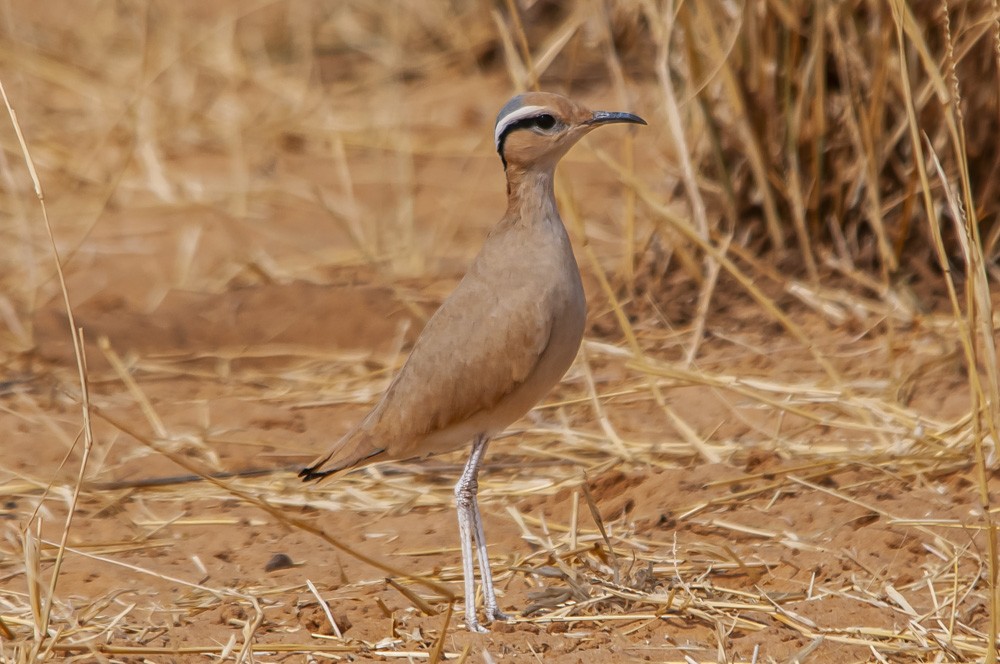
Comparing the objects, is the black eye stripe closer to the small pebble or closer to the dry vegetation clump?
the dry vegetation clump

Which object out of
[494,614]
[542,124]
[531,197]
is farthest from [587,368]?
[494,614]

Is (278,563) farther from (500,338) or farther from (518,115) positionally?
(518,115)

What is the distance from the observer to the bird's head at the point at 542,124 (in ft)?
11.2

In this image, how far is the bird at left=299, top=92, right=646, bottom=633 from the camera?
10.9ft

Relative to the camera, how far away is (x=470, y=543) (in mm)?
3400

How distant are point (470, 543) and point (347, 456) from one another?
399mm

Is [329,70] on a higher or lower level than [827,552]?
higher

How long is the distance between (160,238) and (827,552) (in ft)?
16.0

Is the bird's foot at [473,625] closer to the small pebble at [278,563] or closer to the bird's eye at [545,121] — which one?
the small pebble at [278,563]

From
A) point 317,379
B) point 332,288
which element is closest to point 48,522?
point 317,379

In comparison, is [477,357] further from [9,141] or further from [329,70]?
Result: [329,70]

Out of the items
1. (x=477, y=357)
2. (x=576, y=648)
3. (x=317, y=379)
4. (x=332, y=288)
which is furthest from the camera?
(x=332, y=288)

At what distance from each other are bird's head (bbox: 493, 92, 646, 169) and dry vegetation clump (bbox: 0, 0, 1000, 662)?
0.79 meters

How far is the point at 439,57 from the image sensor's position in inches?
404
